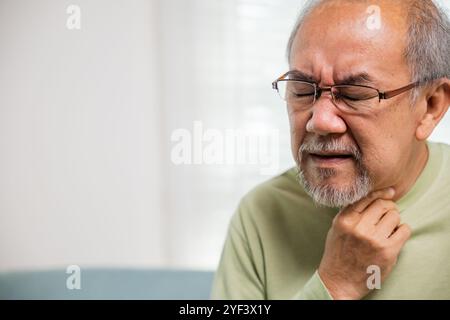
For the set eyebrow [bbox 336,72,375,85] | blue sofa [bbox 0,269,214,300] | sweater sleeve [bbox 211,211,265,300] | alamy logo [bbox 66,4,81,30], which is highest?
alamy logo [bbox 66,4,81,30]

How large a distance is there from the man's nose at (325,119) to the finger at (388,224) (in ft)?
0.59

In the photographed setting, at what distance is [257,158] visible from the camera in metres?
1.60

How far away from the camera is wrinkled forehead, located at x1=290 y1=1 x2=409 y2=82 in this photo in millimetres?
908

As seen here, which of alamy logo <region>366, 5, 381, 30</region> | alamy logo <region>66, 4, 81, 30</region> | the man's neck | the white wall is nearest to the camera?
alamy logo <region>366, 5, 381, 30</region>

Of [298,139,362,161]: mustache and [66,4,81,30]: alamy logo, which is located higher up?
[66,4,81,30]: alamy logo

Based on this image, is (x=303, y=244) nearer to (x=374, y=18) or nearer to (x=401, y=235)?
(x=401, y=235)

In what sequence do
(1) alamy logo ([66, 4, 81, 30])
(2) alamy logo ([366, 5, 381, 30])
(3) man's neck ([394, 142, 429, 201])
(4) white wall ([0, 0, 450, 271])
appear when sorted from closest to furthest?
(2) alamy logo ([366, 5, 381, 30]) < (3) man's neck ([394, 142, 429, 201]) < (1) alamy logo ([66, 4, 81, 30]) < (4) white wall ([0, 0, 450, 271])

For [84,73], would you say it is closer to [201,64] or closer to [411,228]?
[201,64]

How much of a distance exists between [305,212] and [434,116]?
32 cm

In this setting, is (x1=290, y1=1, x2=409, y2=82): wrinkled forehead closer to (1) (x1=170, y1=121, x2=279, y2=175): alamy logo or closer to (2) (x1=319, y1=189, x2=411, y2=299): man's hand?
(2) (x1=319, y1=189, x2=411, y2=299): man's hand

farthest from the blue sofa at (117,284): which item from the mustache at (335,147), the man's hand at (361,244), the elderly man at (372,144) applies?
the mustache at (335,147)

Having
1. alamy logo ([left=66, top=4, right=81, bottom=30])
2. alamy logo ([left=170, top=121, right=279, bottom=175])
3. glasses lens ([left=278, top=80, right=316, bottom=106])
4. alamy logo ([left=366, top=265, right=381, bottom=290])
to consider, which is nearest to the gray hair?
glasses lens ([left=278, top=80, right=316, bottom=106])

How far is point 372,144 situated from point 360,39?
0.19 meters

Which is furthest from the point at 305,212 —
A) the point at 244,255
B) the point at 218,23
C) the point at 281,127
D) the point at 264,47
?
the point at 218,23
